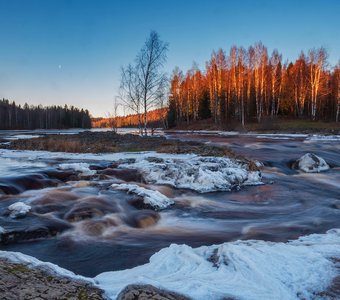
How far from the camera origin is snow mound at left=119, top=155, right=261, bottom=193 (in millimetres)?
9367

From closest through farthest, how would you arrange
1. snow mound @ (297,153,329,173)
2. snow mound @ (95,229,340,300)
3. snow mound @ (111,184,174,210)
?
snow mound @ (95,229,340,300)
snow mound @ (111,184,174,210)
snow mound @ (297,153,329,173)

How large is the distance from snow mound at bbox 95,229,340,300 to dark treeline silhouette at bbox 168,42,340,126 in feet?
119

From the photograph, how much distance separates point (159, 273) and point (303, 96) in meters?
44.6

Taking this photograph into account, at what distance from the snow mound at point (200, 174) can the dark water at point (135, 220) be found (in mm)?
408

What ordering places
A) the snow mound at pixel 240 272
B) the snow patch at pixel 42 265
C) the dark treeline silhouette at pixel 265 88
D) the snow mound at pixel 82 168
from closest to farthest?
the snow mound at pixel 240 272
the snow patch at pixel 42 265
the snow mound at pixel 82 168
the dark treeline silhouette at pixel 265 88

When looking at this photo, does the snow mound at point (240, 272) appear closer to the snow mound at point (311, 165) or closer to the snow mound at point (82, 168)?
the snow mound at point (82, 168)

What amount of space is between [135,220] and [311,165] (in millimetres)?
8838

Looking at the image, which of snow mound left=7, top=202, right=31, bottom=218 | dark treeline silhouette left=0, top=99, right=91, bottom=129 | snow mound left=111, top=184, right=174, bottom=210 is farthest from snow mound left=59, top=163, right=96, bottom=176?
dark treeline silhouette left=0, top=99, right=91, bottom=129

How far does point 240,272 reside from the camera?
3.87 metres

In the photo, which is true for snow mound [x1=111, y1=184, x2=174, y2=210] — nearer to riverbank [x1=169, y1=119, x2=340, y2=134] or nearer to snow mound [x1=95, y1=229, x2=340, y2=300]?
snow mound [x1=95, y1=229, x2=340, y2=300]

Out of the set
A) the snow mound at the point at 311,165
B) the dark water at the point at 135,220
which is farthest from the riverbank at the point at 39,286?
the snow mound at the point at 311,165

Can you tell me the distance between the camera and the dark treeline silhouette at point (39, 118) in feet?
340

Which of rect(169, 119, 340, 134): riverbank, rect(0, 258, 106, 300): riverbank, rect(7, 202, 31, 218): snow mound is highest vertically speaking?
rect(169, 119, 340, 134): riverbank

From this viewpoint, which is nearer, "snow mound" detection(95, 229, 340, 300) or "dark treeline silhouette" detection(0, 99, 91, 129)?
"snow mound" detection(95, 229, 340, 300)
